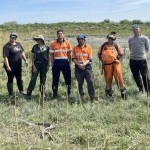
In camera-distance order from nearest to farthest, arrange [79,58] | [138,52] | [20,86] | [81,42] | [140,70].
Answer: [81,42]
[79,58]
[138,52]
[140,70]
[20,86]

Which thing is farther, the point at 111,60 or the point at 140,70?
the point at 140,70

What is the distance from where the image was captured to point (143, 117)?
719cm

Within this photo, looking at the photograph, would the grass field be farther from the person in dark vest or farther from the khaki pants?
the person in dark vest

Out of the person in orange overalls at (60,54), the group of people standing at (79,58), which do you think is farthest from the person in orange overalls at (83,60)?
the person in orange overalls at (60,54)

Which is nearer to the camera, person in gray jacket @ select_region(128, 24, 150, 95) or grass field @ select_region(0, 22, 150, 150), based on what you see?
grass field @ select_region(0, 22, 150, 150)

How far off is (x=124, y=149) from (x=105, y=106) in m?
2.59

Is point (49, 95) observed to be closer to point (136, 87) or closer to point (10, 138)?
point (136, 87)

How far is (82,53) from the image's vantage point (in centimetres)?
859

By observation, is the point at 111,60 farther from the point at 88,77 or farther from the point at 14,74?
the point at 14,74

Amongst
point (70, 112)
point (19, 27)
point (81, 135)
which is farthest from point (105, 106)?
point (19, 27)

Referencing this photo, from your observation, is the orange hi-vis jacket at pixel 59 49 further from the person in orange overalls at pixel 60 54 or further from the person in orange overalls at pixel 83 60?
the person in orange overalls at pixel 83 60

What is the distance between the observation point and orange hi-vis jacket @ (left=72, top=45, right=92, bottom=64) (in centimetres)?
859

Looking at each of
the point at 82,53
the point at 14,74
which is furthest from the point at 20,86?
the point at 82,53

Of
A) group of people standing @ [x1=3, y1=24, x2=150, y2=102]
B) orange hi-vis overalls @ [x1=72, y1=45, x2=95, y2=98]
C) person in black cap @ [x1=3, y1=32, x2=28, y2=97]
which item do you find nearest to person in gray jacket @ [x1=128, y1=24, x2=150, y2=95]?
group of people standing @ [x1=3, y1=24, x2=150, y2=102]
